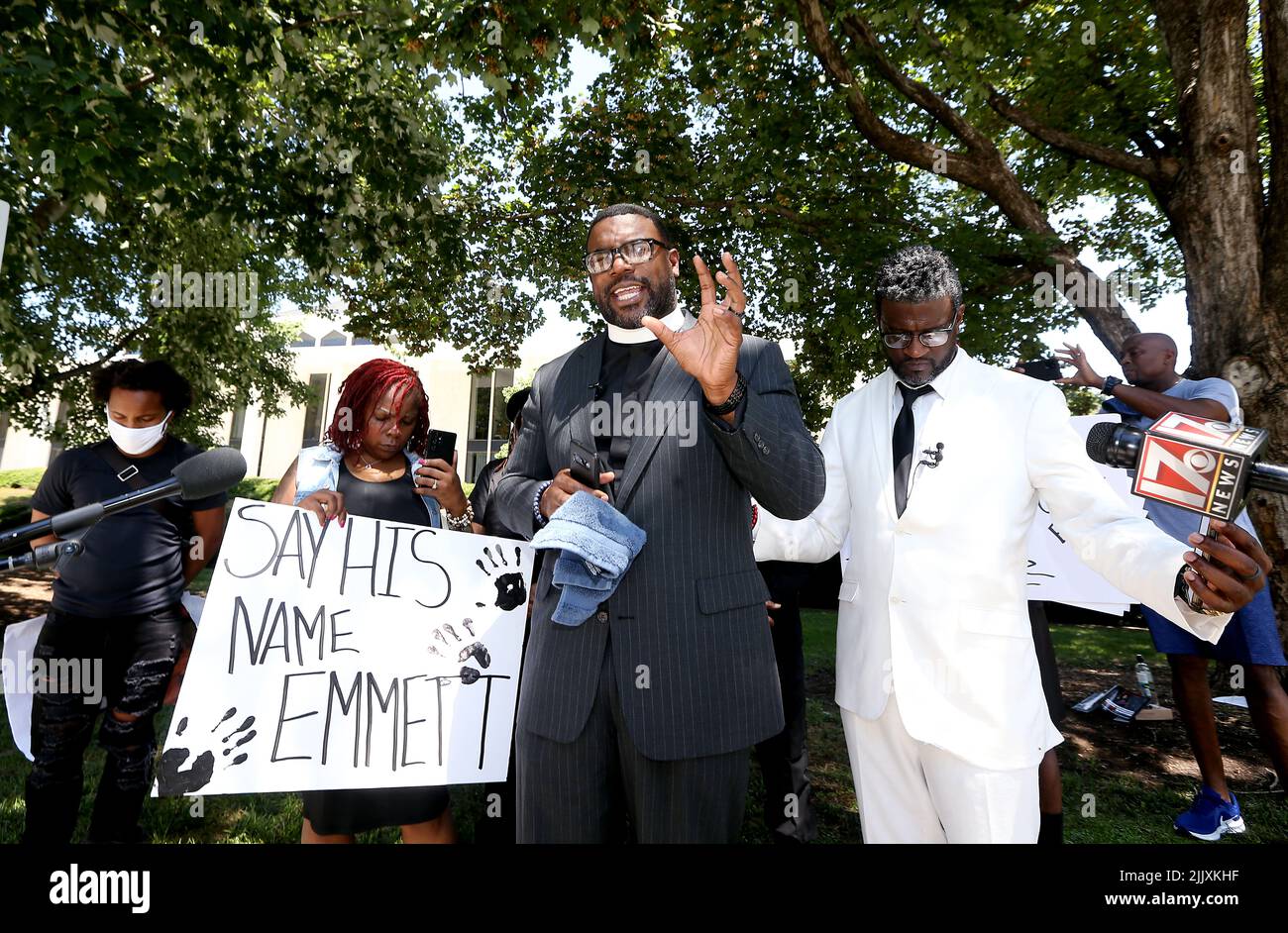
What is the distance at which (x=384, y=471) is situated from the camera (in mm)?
3336

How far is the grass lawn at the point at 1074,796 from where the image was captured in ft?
13.4

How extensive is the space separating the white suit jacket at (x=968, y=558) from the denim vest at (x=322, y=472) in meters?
1.73

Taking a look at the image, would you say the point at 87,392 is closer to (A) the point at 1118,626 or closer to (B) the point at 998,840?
(B) the point at 998,840

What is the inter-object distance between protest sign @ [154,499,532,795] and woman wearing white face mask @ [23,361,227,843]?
1.08m

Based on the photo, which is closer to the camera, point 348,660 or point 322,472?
point 348,660

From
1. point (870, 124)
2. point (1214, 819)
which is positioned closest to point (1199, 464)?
point (1214, 819)

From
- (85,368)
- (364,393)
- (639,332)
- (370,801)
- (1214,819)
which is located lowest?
(1214,819)

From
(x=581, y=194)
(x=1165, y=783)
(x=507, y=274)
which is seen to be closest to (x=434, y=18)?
(x=581, y=194)

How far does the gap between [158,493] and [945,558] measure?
225 cm

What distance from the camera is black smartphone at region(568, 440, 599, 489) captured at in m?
2.10

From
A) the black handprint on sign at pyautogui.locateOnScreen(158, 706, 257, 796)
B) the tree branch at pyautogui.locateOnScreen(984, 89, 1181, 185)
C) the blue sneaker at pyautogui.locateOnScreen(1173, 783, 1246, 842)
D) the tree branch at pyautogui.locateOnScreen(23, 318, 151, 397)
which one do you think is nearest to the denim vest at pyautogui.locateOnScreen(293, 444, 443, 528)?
the black handprint on sign at pyautogui.locateOnScreen(158, 706, 257, 796)

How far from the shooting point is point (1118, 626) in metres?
13.4

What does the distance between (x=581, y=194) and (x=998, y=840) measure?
29.2ft

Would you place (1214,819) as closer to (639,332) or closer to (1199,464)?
(1199,464)
